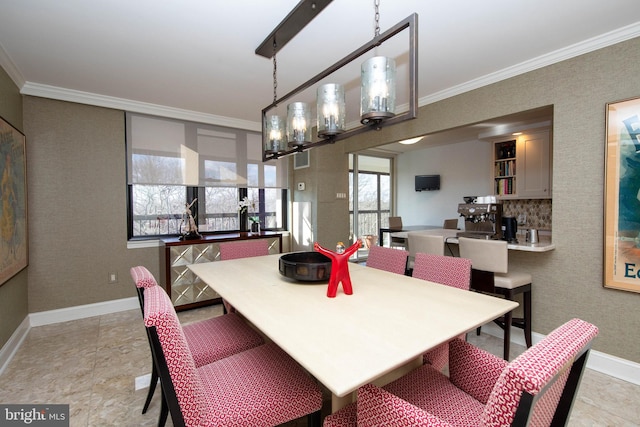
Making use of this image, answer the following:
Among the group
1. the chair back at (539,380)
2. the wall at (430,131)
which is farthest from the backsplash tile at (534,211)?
the chair back at (539,380)

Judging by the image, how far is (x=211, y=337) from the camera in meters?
1.74

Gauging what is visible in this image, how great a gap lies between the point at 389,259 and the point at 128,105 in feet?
11.4

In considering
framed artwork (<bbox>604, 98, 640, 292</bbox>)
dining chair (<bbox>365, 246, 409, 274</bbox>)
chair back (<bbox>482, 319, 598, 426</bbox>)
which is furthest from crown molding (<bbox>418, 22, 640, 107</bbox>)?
chair back (<bbox>482, 319, 598, 426</bbox>)

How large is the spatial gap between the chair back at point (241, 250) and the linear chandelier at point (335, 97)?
0.97m

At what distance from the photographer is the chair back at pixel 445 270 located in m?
1.84

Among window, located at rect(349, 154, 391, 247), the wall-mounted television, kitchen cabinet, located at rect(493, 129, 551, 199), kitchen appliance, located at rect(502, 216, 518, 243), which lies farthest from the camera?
the wall-mounted television

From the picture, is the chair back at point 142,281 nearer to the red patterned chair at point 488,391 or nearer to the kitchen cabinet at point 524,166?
the red patterned chair at point 488,391

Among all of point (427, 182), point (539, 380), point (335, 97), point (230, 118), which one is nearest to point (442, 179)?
point (427, 182)

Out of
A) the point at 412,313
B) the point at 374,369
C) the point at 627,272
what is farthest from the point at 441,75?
the point at 374,369

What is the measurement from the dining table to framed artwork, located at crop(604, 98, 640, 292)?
4.68ft

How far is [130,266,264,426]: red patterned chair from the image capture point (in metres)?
1.54

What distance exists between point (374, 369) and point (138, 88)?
11.6 feet

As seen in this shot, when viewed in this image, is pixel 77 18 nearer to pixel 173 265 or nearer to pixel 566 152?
pixel 173 265

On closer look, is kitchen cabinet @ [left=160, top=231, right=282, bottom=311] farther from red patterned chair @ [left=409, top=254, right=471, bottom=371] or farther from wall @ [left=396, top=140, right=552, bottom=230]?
wall @ [left=396, top=140, right=552, bottom=230]
